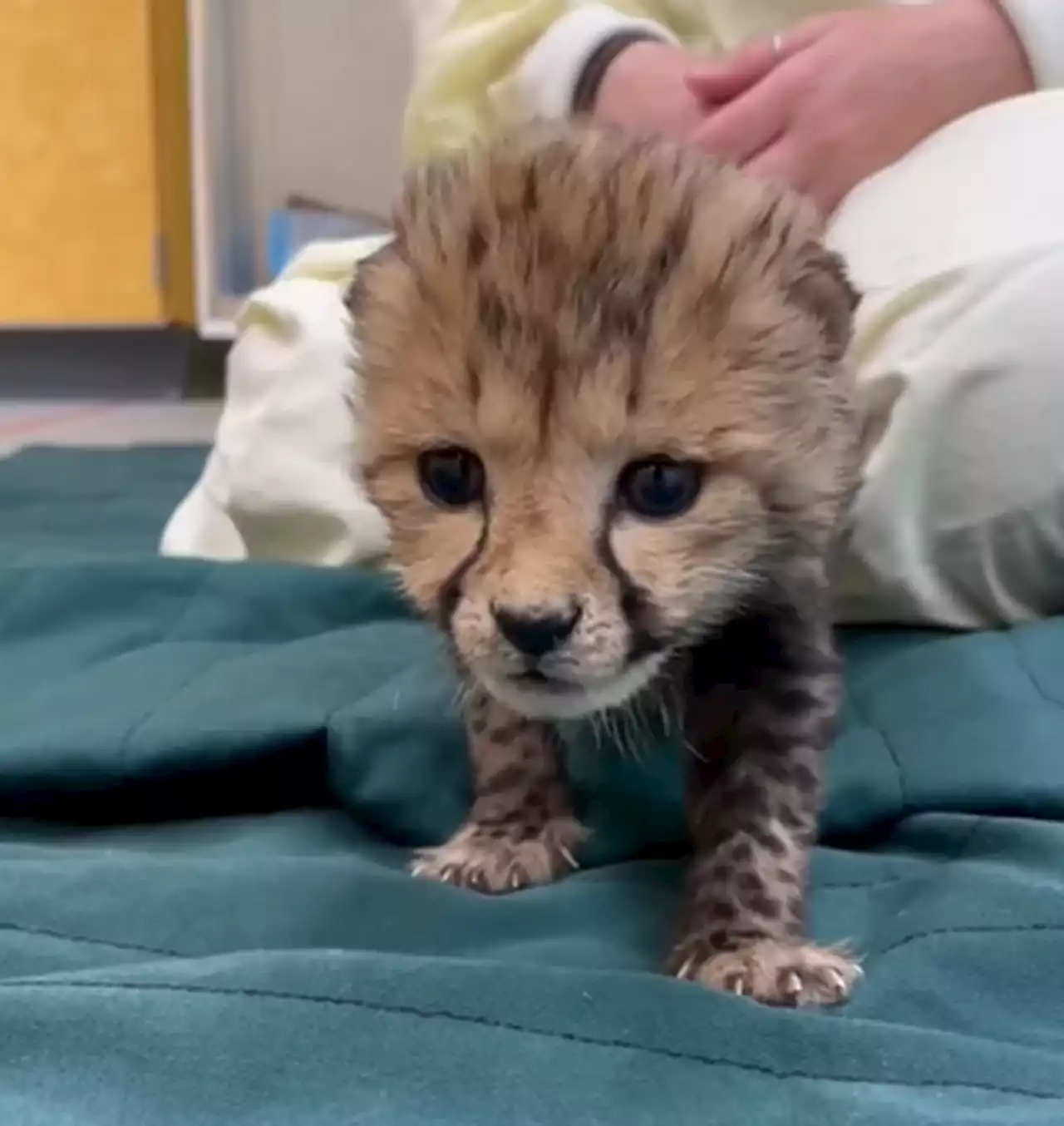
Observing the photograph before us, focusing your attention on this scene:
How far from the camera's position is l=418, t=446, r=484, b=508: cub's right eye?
0.82 m

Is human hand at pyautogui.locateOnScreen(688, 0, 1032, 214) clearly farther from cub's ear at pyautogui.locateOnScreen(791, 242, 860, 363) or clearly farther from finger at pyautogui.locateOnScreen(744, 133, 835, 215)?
cub's ear at pyautogui.locateOnScreen(791, 242, 860, 363)

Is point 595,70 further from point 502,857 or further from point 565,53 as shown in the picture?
point 502,857

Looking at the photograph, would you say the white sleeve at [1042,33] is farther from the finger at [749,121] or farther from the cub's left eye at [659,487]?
the cub's left eye at [659,487]

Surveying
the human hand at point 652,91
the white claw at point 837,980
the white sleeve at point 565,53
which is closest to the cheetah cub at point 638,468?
the white claw at point 837,980

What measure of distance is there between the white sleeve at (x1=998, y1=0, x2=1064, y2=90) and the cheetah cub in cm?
53

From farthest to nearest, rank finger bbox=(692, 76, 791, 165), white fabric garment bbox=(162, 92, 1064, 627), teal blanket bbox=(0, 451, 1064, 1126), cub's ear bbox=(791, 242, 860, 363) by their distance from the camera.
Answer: finger bbox=(692, 76, 791, 165)
white fabric garment bbox=(162, 92, 1064, 627)
cub's ear bbox=(791, 242, 860, 363)
teal blanket bbox=(0, 451, 1064, 1126)

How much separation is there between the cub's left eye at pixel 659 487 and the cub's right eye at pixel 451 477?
0.24ft

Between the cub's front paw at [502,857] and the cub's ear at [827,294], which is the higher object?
the cub's ear at [827,294]

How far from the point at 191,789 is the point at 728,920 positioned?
362 mm

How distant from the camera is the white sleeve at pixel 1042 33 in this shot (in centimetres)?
136

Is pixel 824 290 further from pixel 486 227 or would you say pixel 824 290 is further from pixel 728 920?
pixel 728 920

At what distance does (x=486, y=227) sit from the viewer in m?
0.85

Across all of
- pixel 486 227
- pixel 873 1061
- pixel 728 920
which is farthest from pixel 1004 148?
pixel 873 1061

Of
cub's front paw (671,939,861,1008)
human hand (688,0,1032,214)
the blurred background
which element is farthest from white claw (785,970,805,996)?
the blurred background
